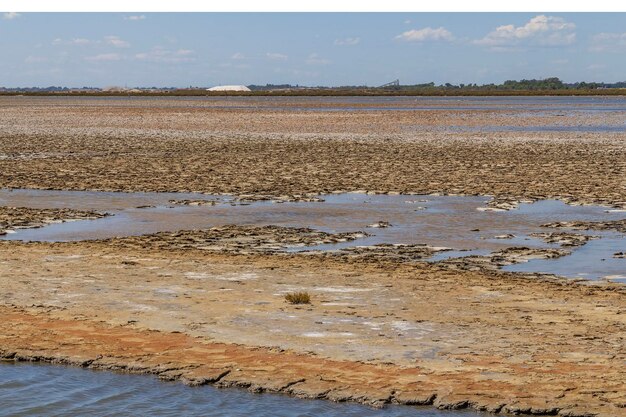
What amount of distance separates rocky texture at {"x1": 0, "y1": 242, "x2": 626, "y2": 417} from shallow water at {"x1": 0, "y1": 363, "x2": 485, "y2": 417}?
162 mm

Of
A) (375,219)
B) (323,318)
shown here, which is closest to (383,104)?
(375,219)

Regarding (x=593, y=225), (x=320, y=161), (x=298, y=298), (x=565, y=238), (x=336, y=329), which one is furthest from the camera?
(x=320, y=161)

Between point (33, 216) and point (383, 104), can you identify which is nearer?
point (33, 216)

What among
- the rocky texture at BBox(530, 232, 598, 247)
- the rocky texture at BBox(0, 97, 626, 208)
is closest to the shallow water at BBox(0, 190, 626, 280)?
the rocky texture at BBox(530, 232, 598, 247)

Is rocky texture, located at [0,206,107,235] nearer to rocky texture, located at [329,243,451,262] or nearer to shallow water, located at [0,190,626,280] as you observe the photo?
shallow water, located at [0,190,626,280]

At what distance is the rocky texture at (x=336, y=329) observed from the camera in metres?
9.68

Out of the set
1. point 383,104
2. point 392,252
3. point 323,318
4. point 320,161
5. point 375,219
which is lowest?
point 383,104

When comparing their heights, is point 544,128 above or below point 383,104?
above

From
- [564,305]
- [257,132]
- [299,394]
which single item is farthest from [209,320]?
[257,132]

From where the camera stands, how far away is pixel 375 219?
21.2 m

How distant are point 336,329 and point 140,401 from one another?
109 inches

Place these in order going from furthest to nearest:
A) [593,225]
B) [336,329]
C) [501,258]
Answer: [593,225]
[501,258]
[336,329]

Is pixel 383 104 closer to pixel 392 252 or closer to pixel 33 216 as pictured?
pixel 33 216

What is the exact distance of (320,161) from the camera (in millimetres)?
34844
